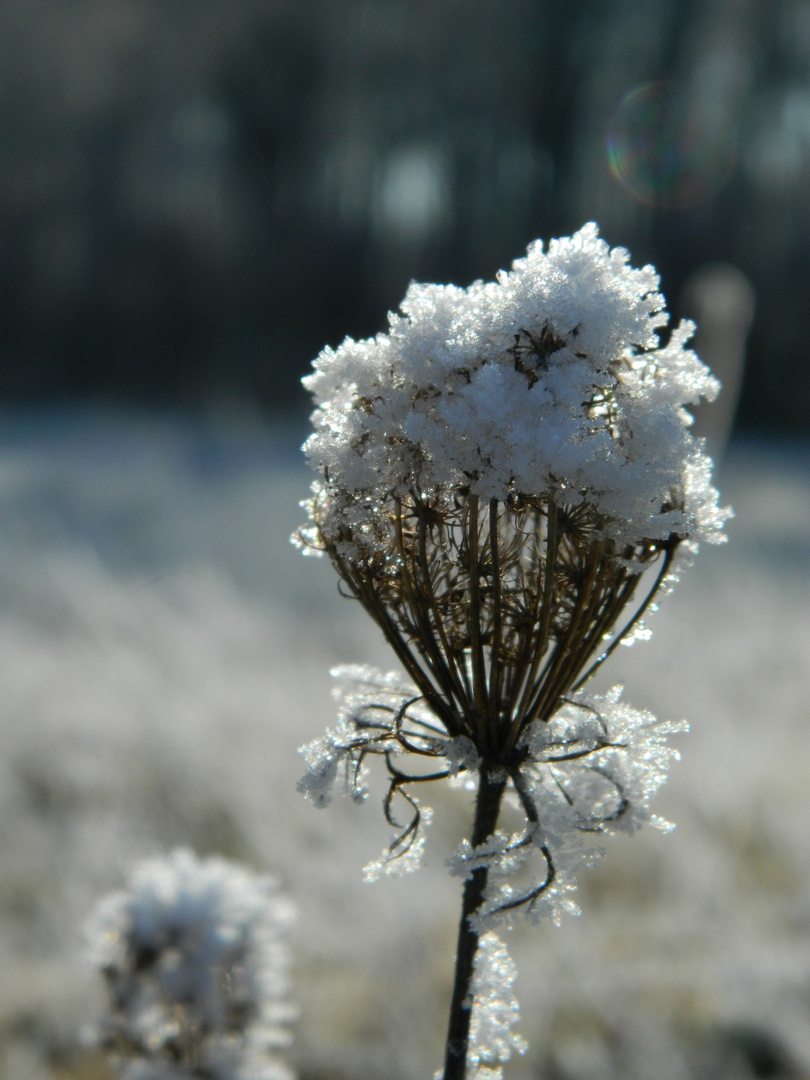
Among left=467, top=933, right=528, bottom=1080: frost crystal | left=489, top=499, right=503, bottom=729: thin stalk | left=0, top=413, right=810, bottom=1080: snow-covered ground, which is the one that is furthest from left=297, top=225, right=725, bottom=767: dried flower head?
left=0, top=413, right=810, bottom=1080: snow-covered ground

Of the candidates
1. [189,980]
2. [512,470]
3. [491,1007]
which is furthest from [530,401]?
[189,980]

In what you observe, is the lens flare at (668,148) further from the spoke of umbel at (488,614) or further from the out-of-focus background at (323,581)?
the spoke of umbel at (488,614)

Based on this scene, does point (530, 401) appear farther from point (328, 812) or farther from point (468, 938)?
point (328, 812)

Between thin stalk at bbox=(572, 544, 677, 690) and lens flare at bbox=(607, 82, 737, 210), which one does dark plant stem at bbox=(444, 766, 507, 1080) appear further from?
lens flare at bbox=(607, 82, 737, 210)

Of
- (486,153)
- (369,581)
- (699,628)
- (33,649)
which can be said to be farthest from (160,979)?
(486,153)

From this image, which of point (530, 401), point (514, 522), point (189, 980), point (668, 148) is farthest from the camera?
point (668, 148)

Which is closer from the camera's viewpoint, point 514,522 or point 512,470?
point 512,470
